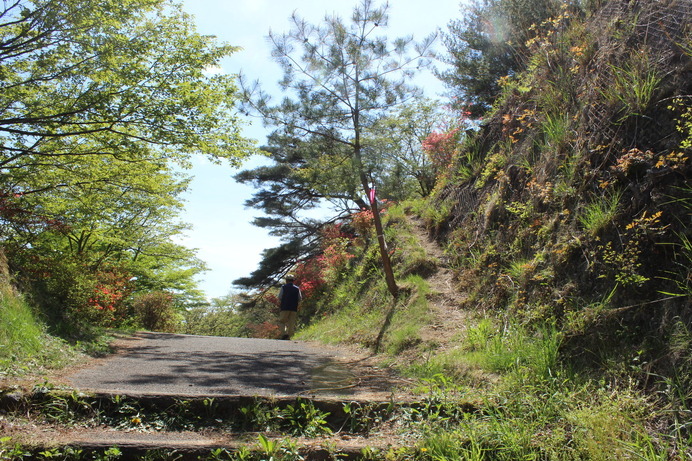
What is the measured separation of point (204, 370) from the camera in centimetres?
512

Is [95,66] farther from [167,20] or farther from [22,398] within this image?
[22,398]

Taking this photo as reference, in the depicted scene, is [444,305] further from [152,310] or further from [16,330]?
[152,310]

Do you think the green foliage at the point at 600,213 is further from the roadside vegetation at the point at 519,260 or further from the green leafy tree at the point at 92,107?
the green leafy tree at the point at 92,107

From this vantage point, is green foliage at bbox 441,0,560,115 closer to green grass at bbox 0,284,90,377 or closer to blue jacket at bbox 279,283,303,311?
blue jacket at bbox 279,283,303,311

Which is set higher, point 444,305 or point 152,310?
point 444,305

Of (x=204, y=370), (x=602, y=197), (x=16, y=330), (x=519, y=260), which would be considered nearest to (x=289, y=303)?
(x=204, y=370)

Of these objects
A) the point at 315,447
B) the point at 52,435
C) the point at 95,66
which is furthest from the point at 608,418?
the point at 95,66

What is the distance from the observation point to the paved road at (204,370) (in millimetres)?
4038

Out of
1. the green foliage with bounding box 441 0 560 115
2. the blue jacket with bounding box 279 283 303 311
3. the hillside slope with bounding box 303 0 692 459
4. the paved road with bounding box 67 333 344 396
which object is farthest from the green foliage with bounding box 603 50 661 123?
the blue jacket with bounding box 279 283 303 311

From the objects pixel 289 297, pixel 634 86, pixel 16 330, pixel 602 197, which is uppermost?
pixel 634 86

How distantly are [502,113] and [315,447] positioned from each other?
715 centimetres

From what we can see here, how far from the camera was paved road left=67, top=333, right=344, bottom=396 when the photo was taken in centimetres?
404

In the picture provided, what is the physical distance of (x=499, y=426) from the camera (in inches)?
110

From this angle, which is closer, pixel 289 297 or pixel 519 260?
pixel 519 260
